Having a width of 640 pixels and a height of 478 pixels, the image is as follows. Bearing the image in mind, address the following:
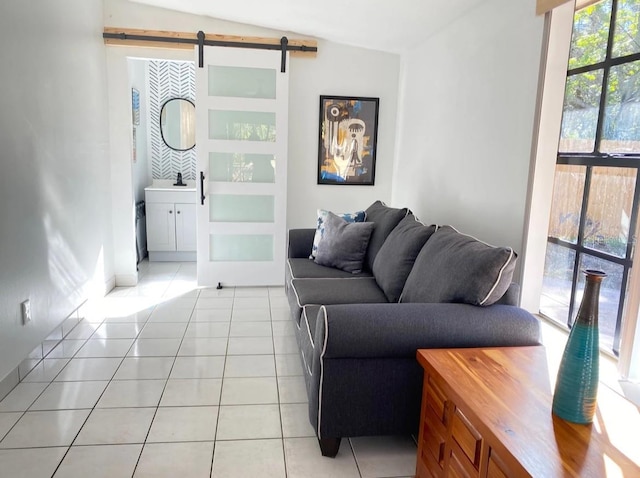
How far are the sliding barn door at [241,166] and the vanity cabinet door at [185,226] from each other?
1.04 m

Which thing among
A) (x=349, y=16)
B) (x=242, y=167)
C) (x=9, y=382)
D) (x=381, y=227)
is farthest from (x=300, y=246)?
(x=9, y=382)

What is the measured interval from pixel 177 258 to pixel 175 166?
117cm

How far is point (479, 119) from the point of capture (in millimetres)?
2660

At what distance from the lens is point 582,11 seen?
Answer: 201 centimetres

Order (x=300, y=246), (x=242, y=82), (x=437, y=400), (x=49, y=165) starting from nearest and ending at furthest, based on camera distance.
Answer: (x=437, y=400) → (x=49, y=165) → (x=300, y=246) → (x=242, y=82)

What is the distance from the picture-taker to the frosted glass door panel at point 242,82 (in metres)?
4.05

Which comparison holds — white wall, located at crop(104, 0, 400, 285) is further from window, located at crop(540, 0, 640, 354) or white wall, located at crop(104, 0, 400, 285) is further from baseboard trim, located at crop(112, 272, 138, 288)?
window, located at crop(540, 0, 640, 354)

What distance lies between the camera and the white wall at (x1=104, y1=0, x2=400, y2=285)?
4.00m

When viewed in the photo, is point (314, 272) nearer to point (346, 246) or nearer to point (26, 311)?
point (346, 246)

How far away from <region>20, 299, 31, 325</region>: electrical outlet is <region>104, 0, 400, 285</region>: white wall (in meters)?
1.73

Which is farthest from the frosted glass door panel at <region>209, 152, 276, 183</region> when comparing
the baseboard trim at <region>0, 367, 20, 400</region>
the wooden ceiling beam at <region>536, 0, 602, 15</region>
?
the wooden ceiling beam at <region>536, 0, 602, 15</region>

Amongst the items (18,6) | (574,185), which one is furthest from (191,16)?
(574,185)

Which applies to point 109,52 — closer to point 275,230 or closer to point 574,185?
point 275,230

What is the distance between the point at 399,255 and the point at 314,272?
0.79 m
